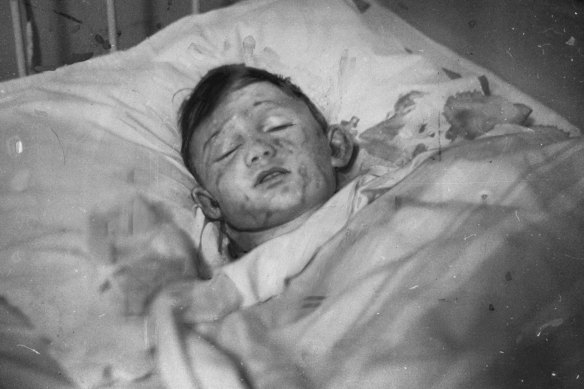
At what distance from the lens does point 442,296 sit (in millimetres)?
698

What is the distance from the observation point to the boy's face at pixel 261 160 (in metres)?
0.86

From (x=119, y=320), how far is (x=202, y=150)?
0.30 m

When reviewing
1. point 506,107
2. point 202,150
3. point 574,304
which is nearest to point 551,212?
point 574,304

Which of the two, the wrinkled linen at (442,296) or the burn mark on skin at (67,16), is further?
the burn mark on skin at (67,16)

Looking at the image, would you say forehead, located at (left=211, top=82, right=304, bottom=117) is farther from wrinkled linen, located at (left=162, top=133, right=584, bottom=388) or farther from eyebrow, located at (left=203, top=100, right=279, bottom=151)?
wrinkled linen, located at (left=162, top=133, right=584, bottom=388)

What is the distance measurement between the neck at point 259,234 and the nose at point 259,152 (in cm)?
9

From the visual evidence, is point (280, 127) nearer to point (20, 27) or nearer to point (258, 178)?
→ point (258, 178)

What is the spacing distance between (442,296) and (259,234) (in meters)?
0.29

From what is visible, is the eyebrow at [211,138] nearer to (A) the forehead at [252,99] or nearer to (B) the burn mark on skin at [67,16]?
(A) the forehead at [252,99]

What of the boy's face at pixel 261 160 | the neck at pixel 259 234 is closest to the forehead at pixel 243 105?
the boy's face at pixel 261 160

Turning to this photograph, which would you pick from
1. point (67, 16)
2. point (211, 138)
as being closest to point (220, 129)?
point (211, 138)

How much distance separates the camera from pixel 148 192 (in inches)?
33.7

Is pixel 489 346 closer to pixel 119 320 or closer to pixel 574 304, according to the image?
pixel 574 304

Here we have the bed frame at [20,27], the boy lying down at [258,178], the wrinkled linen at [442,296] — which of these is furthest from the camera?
the bed frame at [20,27]
